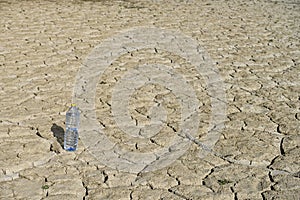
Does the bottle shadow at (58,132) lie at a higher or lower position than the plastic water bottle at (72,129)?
lower

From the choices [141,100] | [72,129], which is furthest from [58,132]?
[141,100]

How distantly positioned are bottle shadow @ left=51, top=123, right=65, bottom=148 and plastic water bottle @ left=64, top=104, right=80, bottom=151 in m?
0.06

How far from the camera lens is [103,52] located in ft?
23.3

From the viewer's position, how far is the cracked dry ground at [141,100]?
3.94 metres

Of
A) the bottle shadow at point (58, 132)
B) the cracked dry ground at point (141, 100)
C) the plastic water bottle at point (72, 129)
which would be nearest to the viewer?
the cracked dry ground at point (141, 100)

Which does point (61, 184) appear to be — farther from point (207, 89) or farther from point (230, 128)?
point (207, 89)

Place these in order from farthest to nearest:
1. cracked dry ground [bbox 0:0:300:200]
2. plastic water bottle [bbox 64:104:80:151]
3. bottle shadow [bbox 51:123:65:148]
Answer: bottle shadow [bbox 51:123:65:148] → plastic water bottle [bbox 64:104:80:151] → cracked dry ground [bbox 0:0:300:200]

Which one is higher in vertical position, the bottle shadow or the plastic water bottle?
the plastic water bottle

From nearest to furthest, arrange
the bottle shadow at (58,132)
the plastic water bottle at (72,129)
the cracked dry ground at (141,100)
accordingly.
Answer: the cracked dry ground at (141,100) < the plastic water bottle at (72,129) < the bottle shadow at (58,132)

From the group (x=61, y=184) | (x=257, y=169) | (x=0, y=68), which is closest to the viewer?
(x=61, y=184)

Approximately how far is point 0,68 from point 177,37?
9.42 feet

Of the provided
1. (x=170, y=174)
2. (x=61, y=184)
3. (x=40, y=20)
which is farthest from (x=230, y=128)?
(x=40, y=20)

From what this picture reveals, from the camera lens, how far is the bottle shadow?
4.52 meters

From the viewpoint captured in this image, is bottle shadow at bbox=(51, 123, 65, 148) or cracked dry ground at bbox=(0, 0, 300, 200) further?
bottle shadow at bbox=(51, 123, 65, 148)
